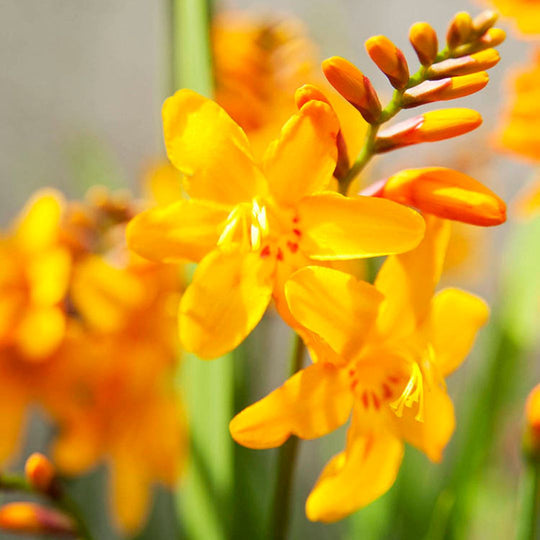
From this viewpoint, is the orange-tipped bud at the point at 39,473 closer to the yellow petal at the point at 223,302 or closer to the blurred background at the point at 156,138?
the yellow petal at the point at 223,302

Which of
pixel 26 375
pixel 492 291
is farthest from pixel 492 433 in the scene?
pixel 492 291

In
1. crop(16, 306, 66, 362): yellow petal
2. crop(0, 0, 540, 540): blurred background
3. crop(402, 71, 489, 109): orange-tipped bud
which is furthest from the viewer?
crop(0, 0, 540, 540): blurred background

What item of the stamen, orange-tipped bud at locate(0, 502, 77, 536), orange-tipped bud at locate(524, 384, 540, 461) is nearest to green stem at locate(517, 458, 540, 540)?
orange-tipped bud at locate(524, 384, 540, 461)

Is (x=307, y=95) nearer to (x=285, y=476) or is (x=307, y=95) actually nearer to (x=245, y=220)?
(x=245, y=220)

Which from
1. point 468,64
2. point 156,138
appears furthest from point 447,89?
point 156,138

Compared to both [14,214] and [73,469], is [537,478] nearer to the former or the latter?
[73,469]

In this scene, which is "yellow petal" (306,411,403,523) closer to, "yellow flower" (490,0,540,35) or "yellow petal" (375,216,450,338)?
"yellow petal" (375,216,450,338)
